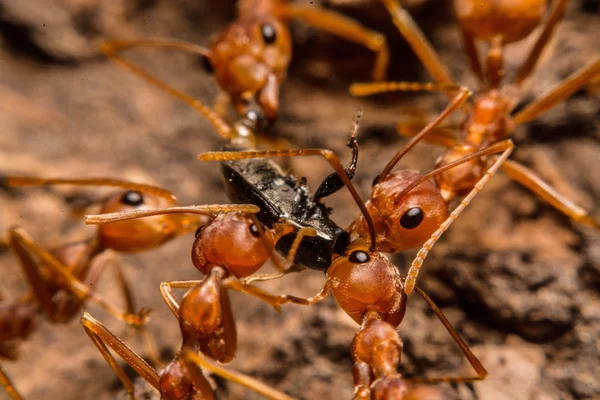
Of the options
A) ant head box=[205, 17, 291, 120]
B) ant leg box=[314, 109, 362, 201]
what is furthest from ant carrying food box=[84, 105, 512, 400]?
ant head box=[205, 17, 291, 120]

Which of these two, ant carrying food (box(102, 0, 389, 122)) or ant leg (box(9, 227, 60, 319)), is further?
A: ant carrying food (box(102, 0, 389, 122))

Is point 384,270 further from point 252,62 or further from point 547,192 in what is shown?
point 252,62

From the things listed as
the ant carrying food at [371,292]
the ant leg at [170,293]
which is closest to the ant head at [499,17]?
the ant carrying food at [371,292]

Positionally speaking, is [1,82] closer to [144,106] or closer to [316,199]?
[144,106]

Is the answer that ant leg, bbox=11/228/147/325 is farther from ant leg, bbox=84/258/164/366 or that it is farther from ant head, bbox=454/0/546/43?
ant head, bbox=454/0/546/43

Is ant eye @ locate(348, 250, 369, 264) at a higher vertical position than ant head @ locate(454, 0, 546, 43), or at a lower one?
lower

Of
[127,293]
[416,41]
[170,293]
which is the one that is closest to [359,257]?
[170,293]
